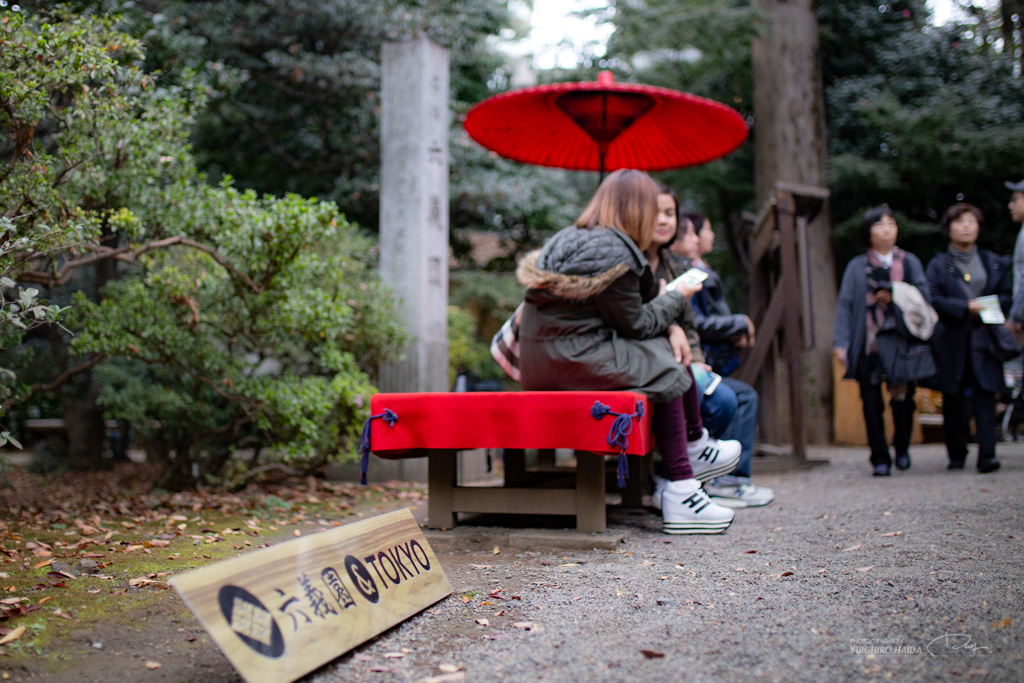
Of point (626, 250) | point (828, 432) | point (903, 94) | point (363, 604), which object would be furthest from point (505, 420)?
point (903, 94)

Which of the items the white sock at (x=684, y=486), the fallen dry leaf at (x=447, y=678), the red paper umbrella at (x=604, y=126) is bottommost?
the fallen dry leaf at (x=447, y=678)

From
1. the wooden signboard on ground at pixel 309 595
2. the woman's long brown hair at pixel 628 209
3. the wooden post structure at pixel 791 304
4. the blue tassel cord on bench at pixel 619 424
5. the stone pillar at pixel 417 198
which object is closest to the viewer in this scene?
the wooden signboard on ground at pixel 309 595

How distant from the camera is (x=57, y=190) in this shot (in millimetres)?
3549

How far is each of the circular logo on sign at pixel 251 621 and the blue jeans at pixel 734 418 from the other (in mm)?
3089

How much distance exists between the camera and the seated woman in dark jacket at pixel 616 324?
3191mm

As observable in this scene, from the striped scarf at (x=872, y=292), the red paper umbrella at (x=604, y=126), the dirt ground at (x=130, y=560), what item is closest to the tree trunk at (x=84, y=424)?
the dirt ground at (x=130, y=560)

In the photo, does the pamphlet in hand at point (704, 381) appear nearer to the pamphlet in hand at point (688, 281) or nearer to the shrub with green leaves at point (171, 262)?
the pamphlet in hand at point (688, 281)

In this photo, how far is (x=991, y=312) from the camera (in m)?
→ 5.06

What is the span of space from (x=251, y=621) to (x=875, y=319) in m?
4.86

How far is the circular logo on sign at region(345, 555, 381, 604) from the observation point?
2025 millimetres

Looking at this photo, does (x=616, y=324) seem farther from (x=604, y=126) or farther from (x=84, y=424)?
(x=84, y=424)

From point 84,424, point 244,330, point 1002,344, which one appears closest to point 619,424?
point 244,330

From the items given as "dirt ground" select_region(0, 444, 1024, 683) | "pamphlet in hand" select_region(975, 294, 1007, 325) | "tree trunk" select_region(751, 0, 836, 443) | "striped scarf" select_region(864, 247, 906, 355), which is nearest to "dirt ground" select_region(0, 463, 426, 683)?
"dirt ground" select_region(0, 444, 1024, 683)

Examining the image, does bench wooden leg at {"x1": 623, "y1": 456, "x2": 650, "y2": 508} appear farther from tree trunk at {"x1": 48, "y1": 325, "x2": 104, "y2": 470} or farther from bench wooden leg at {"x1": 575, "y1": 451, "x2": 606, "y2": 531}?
tree trunk at {"x1": 48, "y1": 325, "x2": 104, "y2": 470}
